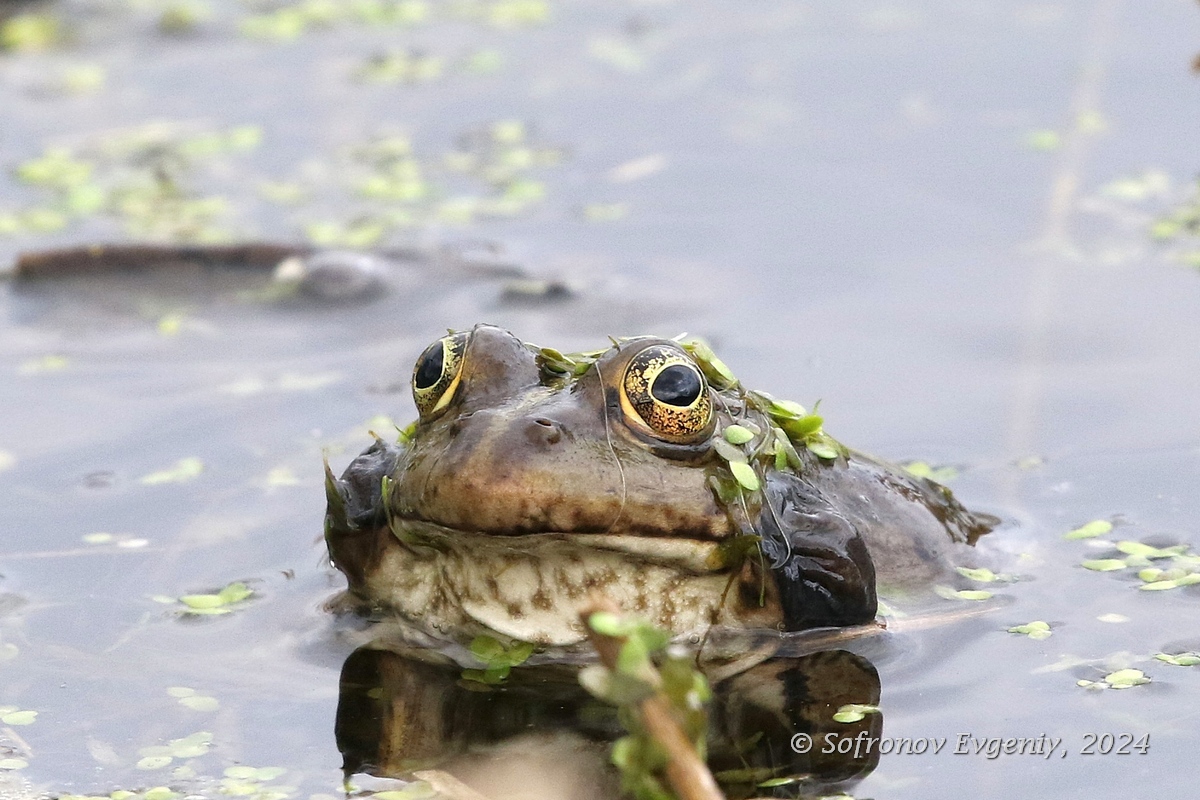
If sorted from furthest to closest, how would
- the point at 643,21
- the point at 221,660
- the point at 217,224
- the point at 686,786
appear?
the point at 643,21, the point at 217,224, the point at 221,660, the point at 686,786

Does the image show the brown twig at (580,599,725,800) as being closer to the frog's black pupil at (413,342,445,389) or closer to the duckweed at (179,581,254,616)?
the frog's black pupil at (413,342,445,389)

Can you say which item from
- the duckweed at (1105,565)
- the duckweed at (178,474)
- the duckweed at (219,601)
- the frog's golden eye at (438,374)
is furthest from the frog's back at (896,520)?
the duckweed at (178,474)

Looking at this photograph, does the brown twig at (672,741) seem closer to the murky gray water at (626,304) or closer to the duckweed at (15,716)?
the murky gray water at (626,304)

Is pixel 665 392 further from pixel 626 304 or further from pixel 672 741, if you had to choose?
pixel 626 304

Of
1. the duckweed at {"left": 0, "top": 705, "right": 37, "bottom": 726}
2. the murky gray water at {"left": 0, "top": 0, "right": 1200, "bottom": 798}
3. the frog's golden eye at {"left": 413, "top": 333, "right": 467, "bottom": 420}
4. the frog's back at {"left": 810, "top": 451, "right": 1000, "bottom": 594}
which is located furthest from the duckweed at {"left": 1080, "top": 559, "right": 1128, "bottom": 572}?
the duckweed at {"left": 0, "top": 705, "right": 37, "bottom": 726}

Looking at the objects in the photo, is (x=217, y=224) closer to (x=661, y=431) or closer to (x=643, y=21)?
(x=643, y=21)

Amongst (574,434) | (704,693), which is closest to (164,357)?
(574,434)

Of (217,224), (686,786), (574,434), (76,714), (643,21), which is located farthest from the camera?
(643,21)
